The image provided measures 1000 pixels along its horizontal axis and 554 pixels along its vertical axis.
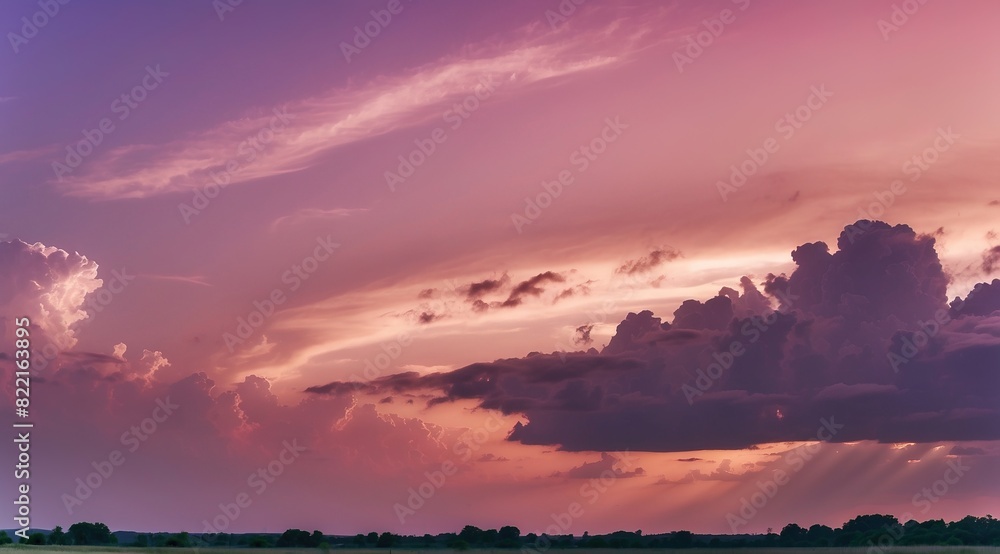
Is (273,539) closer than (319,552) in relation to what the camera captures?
No

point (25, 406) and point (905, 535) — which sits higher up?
point (25, 406)

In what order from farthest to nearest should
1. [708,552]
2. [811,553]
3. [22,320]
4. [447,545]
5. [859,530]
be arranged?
[859,530]
[447,545]
[708,552]
[811,553]
[22,320]

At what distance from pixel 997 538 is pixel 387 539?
10150 centimetres

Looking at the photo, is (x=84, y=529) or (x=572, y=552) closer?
(x=572, y=552)

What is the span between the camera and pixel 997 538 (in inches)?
6845

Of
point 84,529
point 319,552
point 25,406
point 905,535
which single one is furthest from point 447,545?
point 25,406

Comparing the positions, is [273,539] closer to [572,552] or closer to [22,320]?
[572,552]

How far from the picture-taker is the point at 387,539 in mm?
196875

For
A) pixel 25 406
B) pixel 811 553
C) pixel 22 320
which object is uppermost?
pixel 22 320

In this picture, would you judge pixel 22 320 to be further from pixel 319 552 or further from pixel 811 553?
pixel 811 553

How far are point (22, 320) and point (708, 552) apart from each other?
10004 centimetres

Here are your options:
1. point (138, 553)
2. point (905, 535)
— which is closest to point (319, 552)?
point (138, 553)

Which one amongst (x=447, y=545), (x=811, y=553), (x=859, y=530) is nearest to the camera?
(x=811, y=553)

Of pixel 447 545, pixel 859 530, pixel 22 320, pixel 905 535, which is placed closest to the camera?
pixel 22 320
